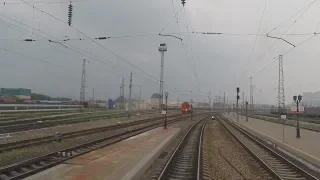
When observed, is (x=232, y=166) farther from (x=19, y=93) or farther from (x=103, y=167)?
(x=19, y=93)

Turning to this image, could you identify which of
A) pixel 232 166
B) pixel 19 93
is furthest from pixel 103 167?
pixel 19 93

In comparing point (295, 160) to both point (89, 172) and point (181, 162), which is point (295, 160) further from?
point (89, 172)

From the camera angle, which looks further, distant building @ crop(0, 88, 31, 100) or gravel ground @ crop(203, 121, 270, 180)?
distant building @ crop(0, 88, 31, 100)

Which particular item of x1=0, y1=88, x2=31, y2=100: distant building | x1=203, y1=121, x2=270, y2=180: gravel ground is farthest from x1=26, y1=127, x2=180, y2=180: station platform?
x1=0, y1=88, x2=31, y2=100: distant building

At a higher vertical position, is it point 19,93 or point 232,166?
point 19,93

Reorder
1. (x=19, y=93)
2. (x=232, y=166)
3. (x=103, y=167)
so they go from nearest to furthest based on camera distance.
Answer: (x=103, y=167) → (x=232, y=166) → (x=19, y=93)

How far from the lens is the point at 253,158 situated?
17.3 meters

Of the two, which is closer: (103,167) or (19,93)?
(103,167)

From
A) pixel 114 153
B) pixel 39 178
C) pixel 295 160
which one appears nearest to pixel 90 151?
pixel 114 153

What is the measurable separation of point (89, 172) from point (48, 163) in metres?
2.94

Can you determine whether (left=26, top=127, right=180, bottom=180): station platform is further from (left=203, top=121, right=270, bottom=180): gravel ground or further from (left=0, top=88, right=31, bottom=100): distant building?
(left=0, top=88, right=31, bottom=100): distant building

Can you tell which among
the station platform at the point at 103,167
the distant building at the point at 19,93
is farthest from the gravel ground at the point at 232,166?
the distant building at the point at 19,93

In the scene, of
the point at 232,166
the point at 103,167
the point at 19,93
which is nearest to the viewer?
the point at 103,167

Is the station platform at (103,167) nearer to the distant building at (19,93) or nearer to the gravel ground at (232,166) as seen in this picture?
the gravel ground at (232,166)
